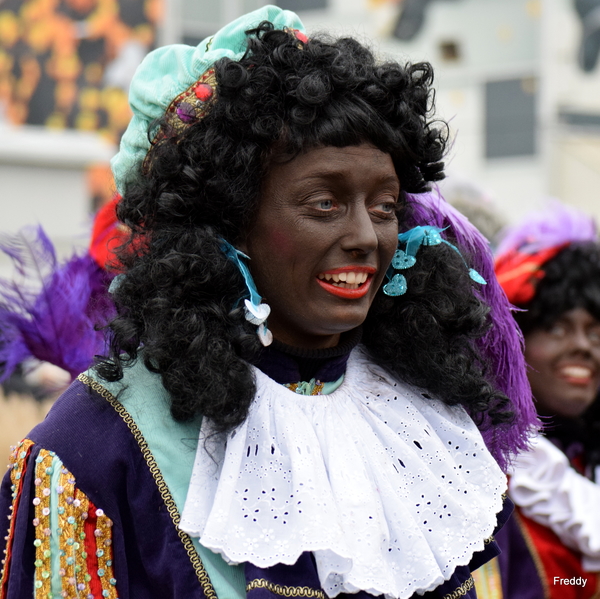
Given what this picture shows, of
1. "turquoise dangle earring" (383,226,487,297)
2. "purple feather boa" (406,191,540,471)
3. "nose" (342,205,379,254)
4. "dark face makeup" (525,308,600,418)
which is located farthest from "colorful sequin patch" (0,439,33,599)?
"dark face makeup" (525,308,600,418)

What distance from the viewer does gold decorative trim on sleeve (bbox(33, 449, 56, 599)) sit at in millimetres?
1756

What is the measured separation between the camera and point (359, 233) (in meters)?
1.82

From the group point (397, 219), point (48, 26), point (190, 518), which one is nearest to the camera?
point (190, 518)

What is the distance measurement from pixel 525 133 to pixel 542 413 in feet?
23.5

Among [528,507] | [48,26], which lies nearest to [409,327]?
[528,507]

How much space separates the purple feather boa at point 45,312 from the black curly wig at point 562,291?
5.69 feet

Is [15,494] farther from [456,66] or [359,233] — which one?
[456,66]

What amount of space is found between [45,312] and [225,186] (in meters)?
0.78

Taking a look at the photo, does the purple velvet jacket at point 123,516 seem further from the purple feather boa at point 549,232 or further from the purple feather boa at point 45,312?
the purple feather boa at point 549,232

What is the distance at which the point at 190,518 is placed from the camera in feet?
5.75

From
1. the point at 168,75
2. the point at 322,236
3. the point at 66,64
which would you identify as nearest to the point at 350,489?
the point at 322,236

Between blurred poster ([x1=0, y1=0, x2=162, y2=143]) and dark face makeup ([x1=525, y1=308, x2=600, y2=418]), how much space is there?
557 cm

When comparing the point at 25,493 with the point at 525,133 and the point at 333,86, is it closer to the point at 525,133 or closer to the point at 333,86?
the point at 333,86

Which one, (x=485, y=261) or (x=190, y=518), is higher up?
(x=485, y=261)
